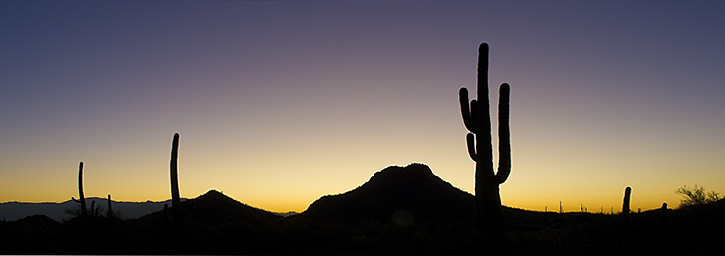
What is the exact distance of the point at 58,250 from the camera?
17.1 metres

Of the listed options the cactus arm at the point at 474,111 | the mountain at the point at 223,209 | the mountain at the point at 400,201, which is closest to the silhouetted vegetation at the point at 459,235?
the cactus arm at the point at 474,111

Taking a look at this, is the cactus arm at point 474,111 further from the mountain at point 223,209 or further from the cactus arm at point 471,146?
the mountain at point 223,209

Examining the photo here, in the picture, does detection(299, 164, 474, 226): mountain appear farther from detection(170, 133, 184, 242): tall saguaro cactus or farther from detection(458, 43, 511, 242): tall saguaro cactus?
detection(458, 43, 511, 242): tall saguaro cactus

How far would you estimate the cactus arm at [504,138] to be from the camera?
18344mm

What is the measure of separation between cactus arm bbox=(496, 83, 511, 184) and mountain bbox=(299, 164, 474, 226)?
2229cm

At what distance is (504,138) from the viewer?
60.4 feet

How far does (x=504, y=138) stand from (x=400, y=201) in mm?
27650

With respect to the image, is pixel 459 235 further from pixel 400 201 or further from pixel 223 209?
pixel 223 209

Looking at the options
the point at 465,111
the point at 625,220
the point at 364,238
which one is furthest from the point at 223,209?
the point at 625,220

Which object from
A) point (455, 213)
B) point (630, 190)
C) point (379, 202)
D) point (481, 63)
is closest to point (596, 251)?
point (630, 190)

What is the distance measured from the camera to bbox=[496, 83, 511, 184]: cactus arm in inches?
722

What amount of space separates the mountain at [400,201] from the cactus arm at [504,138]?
22.3m

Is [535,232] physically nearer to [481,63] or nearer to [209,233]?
[481,63]

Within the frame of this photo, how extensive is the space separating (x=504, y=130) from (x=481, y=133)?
32.1 inches
